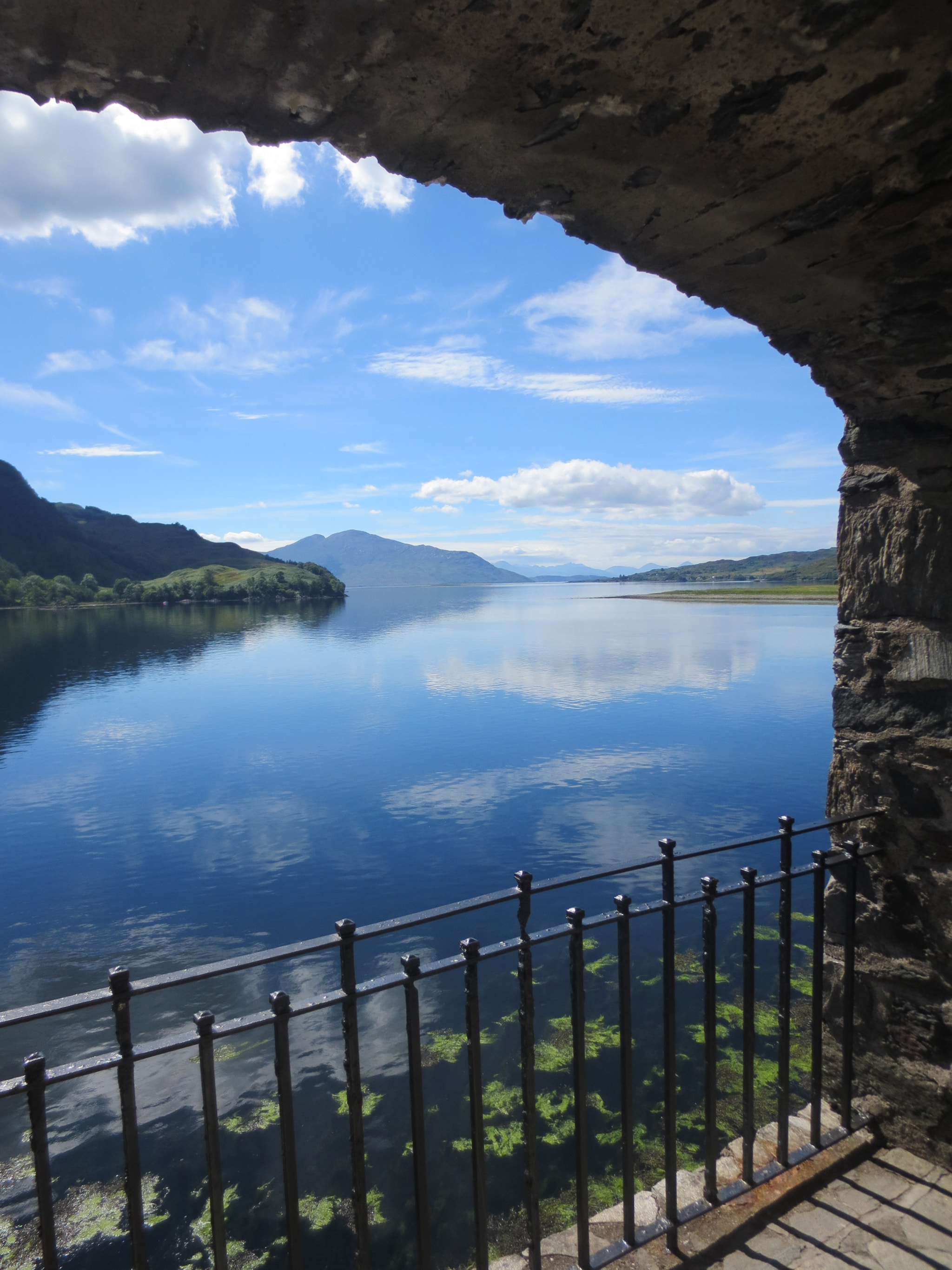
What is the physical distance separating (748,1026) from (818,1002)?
336 mm

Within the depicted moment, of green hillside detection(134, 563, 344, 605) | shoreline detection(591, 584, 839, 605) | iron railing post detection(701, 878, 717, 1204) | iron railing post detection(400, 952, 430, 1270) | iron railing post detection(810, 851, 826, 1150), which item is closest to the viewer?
iron railing post detection(400, 952, 430, 1270)

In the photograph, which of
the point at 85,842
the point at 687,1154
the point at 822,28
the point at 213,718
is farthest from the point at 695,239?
the point at 213,718

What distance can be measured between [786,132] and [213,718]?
25564 mm

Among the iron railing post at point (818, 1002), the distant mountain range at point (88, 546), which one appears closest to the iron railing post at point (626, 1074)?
the iron railing post at point (818, 1002)

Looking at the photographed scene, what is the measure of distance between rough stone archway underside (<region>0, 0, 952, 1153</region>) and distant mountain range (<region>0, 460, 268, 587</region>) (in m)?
159

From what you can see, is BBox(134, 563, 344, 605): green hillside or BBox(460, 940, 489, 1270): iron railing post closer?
BBox(460, 940, 489, 1270): iron railing post

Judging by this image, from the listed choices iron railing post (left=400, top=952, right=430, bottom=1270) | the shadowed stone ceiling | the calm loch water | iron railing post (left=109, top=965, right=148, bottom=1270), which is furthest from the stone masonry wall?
the calm loch water

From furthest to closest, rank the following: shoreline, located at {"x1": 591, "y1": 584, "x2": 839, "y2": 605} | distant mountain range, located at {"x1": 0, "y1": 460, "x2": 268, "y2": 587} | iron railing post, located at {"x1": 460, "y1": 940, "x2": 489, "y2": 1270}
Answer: distant mountain range, located at {"x1": 0, "y1": 460, "x2": 268, "y2": 587}, shoreline, located at {"x1": 591, "y1": 584, "x2": 839, "y2": 605}, iron railing post, located at {"x1": 460, "y1": 940, "x2": 489, "y2": 1270}

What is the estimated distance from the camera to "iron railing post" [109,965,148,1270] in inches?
64.1

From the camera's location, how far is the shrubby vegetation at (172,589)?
114m

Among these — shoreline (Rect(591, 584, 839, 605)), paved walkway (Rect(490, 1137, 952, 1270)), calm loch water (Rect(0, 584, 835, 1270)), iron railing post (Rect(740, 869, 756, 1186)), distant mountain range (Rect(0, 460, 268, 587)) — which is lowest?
calm loch water (Rect(0, 584, 835, 1270))

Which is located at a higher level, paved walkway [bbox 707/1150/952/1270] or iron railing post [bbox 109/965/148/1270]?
iron railing post [bbox 109/965/148/1270]

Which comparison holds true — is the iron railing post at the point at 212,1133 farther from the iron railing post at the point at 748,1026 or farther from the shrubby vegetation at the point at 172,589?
the shrubby vegetation at the point at 172,589

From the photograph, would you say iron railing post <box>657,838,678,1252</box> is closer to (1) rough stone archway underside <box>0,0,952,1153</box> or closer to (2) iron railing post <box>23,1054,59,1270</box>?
(1) rough stone archway underside <box>0,0,952,1153</box>
